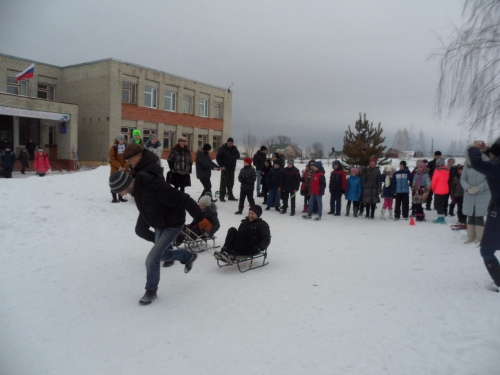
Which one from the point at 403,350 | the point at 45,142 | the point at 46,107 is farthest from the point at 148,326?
the point at 45,142

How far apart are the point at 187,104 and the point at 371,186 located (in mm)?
30414

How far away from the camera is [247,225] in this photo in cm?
684

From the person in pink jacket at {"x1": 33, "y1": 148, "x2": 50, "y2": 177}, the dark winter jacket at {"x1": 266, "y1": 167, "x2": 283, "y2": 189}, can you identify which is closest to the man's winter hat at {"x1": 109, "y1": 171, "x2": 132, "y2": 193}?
the dark winter jacket at {"x1": 266, "y1": 167, "x2": 283, "y2": 189}

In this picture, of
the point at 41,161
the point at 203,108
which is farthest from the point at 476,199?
the point at 203,108

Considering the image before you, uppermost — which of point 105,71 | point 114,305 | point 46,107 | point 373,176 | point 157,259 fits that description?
point 105,71

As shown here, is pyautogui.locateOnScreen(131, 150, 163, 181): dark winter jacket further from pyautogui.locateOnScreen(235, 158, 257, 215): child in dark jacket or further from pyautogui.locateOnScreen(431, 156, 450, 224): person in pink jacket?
pyautogui.locateOnScreen(431, 156, 450, 224): person in pink jacket

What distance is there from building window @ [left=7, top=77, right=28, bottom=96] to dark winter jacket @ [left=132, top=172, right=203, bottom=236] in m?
31.5

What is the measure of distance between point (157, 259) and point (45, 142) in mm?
30756

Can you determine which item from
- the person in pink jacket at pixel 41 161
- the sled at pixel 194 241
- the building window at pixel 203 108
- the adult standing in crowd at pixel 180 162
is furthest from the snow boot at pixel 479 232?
the building window at pixel 203 108

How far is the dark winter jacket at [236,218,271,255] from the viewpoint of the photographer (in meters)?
6.49

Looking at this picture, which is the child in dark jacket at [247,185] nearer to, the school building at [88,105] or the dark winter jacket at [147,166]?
the dark winter jacket at [147,166]

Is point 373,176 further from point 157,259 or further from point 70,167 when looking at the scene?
point 70,167

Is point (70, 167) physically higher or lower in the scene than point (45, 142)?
lower

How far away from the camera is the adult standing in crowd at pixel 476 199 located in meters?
7.69
